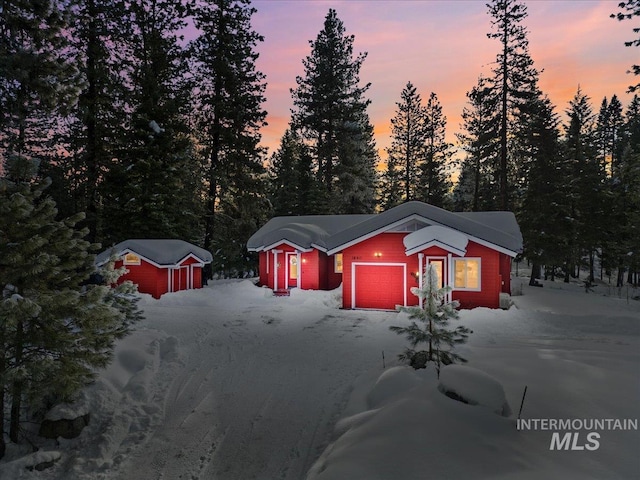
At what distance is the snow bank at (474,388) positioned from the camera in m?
5.80

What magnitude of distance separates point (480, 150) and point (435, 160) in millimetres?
14410

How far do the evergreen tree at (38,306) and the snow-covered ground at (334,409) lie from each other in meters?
1.15

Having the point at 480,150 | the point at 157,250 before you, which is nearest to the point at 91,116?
the point at 157,250

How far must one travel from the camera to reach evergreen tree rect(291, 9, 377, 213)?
35031mm

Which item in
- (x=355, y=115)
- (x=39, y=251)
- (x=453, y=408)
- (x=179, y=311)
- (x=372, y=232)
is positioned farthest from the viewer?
(x=355, y=115)

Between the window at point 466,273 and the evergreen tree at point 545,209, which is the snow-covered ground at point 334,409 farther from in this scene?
the evergreen tree at point 545,209

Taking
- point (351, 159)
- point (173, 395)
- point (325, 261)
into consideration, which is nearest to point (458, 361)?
point (173, 395)

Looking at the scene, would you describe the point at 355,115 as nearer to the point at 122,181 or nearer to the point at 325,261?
the point at 325,261

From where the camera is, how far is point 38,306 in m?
5.51

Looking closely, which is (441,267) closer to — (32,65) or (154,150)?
(32,65)

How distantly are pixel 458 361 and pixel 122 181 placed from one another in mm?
23842

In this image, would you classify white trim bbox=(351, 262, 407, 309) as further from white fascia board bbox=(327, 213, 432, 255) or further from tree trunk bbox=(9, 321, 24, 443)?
tree trunk bbox=(9, 321, 24, 443)

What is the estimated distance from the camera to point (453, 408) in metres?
5.64

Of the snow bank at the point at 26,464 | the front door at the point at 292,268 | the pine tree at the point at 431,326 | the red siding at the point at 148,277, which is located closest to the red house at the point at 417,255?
the front door at the point at 292,268
